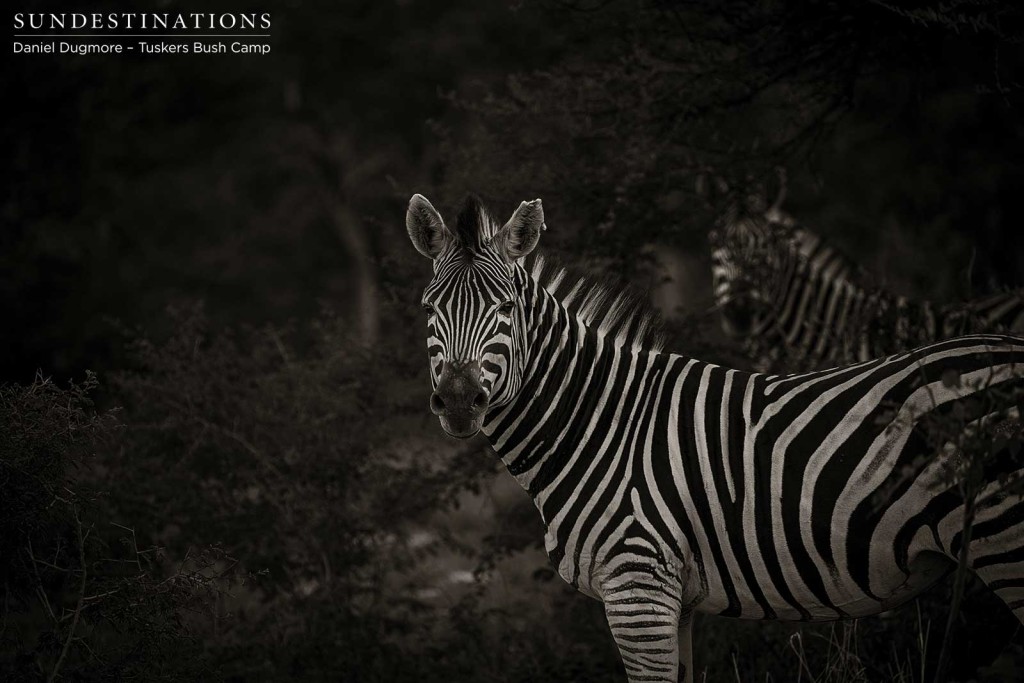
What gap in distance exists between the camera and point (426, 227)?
5000 millimetres

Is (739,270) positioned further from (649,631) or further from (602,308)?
(649,631)

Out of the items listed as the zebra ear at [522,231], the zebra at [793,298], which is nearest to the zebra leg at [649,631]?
the zebra ear at [522,231]

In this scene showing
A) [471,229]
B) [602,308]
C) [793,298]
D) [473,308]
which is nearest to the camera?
[473,308]

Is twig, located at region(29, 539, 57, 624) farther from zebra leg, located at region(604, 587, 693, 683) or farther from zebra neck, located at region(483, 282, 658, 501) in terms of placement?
zebra leg, located at region(604, 587, 693, 683)

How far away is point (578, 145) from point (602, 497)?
4025 millimetres

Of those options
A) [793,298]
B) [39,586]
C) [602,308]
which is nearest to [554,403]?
[602,308]

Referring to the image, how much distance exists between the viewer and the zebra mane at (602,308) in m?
5.18

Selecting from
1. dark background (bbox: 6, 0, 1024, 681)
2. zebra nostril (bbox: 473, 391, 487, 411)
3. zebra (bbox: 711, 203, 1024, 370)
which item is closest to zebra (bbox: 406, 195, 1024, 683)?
zebra nostril (bbox: 473, 391, 487, 411)

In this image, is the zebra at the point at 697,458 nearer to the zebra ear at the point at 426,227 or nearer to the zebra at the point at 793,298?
the zebra ear at the point at 426,227

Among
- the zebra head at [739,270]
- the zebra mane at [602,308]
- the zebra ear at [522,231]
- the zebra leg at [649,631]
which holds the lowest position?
the zebra leg at [649,631]

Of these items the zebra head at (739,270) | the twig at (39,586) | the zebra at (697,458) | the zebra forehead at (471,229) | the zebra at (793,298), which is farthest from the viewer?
the zebra head at (739,270)

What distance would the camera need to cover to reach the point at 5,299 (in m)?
14.5

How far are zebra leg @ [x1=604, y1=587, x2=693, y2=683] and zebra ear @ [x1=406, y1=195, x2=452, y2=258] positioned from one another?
174cm

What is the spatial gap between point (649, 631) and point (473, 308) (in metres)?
1.51
